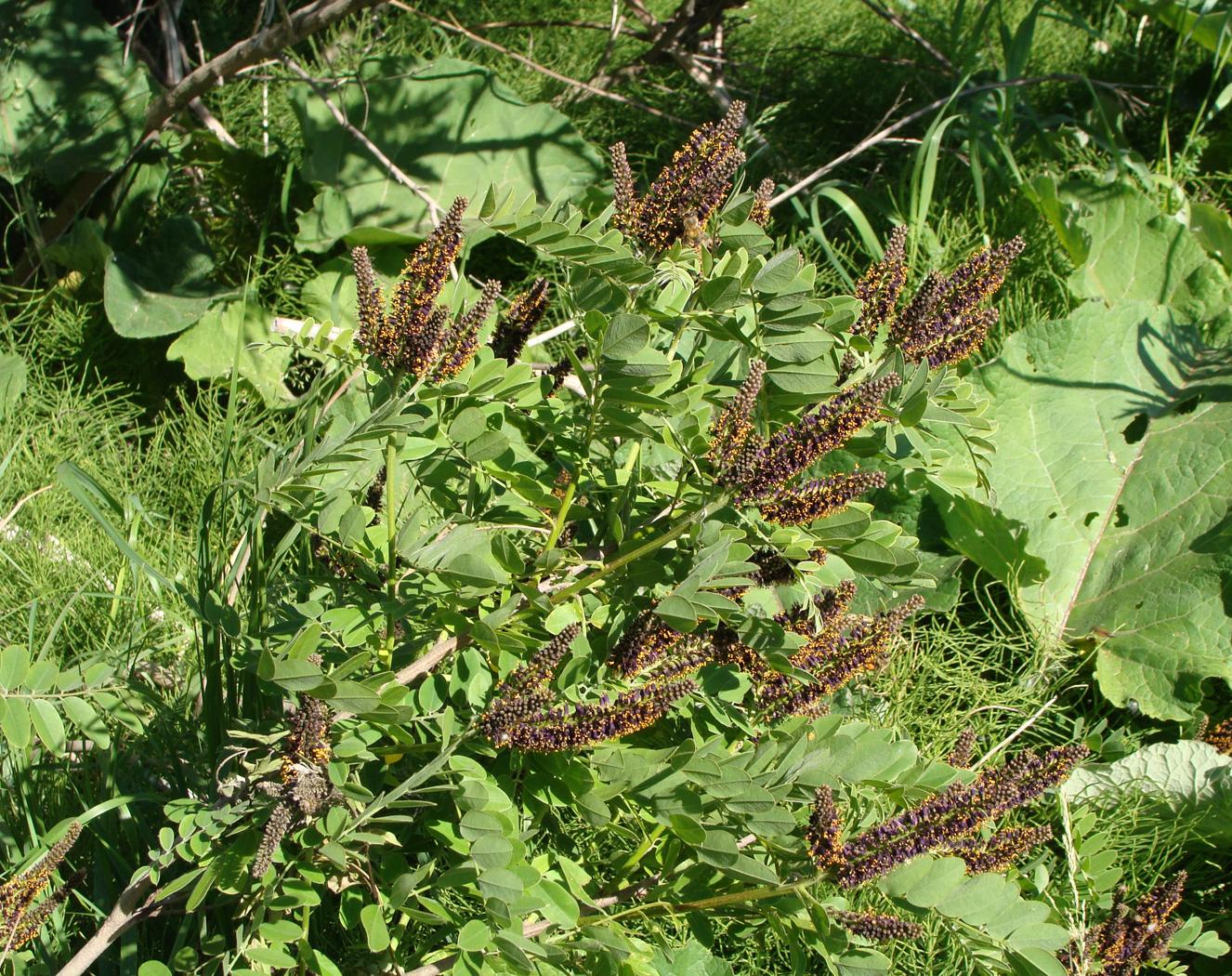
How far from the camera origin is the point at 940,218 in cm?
382

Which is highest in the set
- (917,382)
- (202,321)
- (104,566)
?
(917,382)

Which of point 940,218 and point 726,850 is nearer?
point 726,850

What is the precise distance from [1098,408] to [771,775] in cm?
222

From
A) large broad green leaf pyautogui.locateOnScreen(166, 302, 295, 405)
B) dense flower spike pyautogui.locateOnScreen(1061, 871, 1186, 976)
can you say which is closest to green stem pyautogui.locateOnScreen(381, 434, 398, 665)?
dense flower spike pyautogui.locateOnScreen(1061, 871, 1186, 976)

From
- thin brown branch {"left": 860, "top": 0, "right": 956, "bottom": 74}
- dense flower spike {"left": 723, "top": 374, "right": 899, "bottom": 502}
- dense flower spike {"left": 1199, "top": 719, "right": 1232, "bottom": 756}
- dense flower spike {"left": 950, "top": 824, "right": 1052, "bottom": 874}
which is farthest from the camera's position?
thin brown branch {"left": 860, "top": 0, "right": 956, "bottom": 74}

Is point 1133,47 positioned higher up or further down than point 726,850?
higher up

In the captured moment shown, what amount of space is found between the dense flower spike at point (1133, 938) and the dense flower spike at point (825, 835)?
0.75 metres

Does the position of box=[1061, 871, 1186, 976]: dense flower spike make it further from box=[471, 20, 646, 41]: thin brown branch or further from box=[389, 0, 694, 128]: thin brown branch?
box=[471, 20, 646, 41]: thin brown branch

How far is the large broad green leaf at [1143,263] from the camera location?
3.71 metres

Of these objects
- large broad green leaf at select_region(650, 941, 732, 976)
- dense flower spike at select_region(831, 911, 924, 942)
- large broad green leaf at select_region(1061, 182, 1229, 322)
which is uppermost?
large broad green leaf at select_region(1061, 182, 1229, 322)

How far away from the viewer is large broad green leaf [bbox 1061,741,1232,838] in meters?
2.73

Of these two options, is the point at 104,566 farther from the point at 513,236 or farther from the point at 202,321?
the point at 513,236

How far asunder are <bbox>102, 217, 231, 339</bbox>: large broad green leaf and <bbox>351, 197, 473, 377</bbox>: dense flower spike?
175 centimetres

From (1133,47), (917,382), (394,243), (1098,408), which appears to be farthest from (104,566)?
(1133,47)
